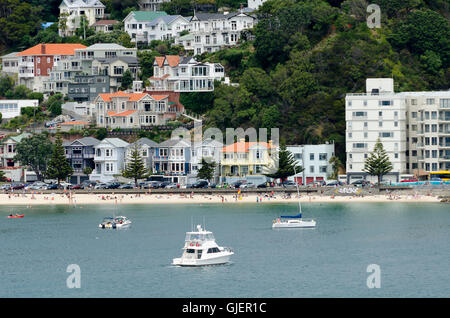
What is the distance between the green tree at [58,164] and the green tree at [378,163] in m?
36.6

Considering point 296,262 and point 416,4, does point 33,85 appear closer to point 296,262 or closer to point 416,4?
point 416,4

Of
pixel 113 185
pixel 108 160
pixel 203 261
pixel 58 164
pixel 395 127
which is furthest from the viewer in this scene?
pixel 108 160

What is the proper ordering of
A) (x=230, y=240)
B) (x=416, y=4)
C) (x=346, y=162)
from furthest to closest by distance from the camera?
1. (x=416, y=4)
2. (x=346, y=162)
3. (x=230, y=240)

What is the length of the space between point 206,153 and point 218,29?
97.4ft

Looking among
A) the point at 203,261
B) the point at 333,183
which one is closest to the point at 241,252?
the point at 203,261

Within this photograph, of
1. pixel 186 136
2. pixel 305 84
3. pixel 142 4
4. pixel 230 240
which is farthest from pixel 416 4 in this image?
pixel 230 240

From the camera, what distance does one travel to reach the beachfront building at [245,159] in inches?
5044

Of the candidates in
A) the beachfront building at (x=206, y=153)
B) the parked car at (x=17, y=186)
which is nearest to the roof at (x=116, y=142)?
the beachfront building at (x=206, y=153)

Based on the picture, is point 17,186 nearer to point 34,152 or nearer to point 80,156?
point 34,152

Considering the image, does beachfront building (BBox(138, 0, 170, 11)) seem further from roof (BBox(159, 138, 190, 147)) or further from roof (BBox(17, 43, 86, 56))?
roof (BBox(159, 138, 190, 147))

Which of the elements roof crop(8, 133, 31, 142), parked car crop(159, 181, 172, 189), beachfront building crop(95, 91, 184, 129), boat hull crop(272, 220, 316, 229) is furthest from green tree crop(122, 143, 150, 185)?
boat hull crop(272, 220, 316, 229)

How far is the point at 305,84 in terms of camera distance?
440 ft

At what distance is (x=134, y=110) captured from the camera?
146 metres
